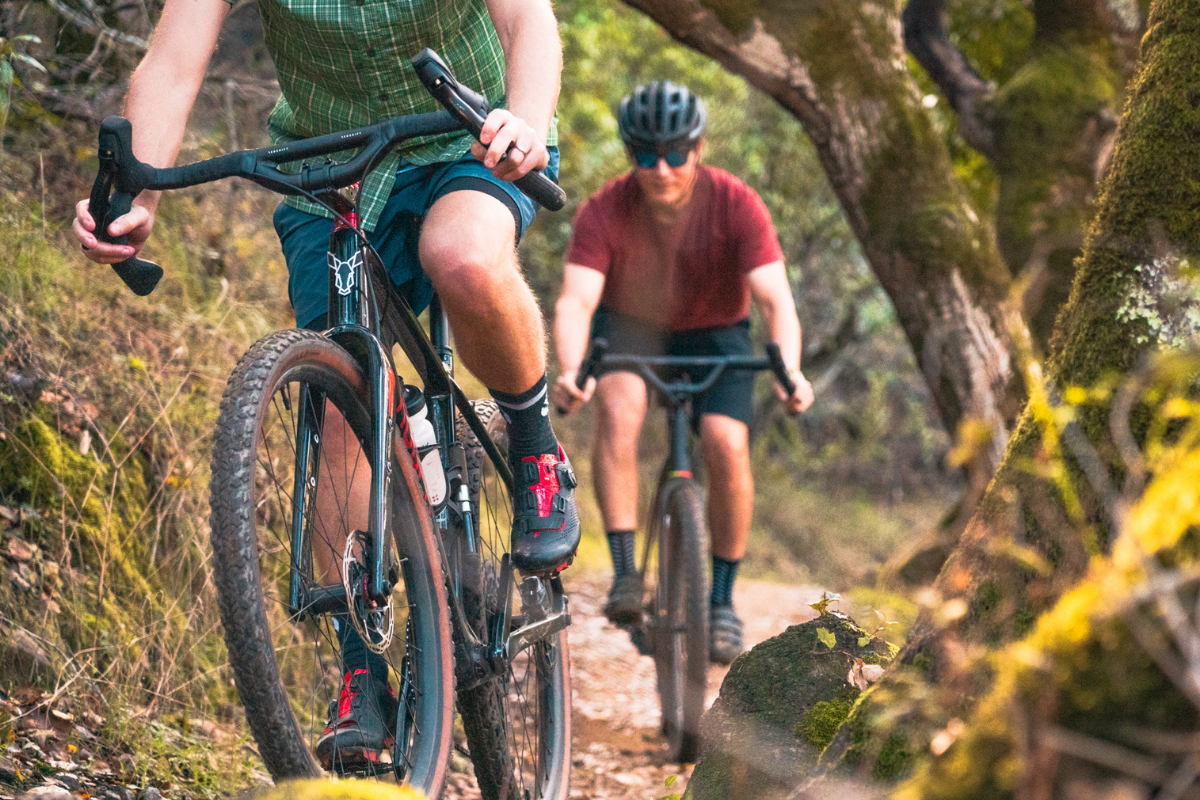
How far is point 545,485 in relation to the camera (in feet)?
8.68

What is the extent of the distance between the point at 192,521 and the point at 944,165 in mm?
3864

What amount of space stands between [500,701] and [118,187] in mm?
1462

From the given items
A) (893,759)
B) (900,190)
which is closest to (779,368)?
(900,190)

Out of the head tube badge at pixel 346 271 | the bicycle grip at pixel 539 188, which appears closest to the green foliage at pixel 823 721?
the bicycle grip at pixel 539 188

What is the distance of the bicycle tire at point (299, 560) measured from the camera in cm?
167

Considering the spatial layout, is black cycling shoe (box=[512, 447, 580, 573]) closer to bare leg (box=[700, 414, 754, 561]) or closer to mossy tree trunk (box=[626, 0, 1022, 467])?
bare leg (box=[700, 414, 754, 561])

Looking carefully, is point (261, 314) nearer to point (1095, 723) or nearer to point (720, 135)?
point (1095, 723)

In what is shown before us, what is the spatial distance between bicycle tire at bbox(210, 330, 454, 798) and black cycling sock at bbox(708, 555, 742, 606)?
2.35 metres

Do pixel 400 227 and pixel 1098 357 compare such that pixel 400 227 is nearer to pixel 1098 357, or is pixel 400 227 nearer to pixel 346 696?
pixel 346 696

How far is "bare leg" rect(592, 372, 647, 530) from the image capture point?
14.9 feet

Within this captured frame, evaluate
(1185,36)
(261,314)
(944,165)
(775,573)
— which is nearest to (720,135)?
(775,573)

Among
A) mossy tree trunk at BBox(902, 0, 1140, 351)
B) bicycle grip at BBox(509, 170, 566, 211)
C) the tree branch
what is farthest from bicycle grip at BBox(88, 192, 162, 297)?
the tree branch

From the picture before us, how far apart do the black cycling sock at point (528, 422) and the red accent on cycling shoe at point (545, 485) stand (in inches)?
0.7

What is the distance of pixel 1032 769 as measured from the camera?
3.34 feet
